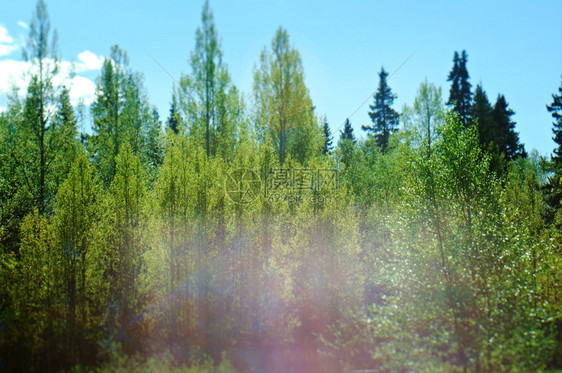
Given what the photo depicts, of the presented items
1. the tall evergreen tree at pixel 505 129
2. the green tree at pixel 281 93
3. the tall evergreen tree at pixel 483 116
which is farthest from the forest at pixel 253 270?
the tall evergreen tree at pixel 505 129

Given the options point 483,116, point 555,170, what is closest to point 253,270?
point 555,170

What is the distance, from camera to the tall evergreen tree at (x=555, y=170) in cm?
3036

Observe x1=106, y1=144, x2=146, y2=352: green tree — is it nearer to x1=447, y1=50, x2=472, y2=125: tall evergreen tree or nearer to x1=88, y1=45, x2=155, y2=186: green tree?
x1=88, y1=45, x2=155, y2=186: green tree

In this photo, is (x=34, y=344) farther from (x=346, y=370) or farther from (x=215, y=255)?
(x=346, y=370)

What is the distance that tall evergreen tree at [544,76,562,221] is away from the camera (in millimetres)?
30359

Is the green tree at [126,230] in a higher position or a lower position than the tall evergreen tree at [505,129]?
lower

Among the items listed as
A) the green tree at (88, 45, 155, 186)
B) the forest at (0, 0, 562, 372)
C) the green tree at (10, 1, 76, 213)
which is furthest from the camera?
the green tree at (88, 45, 155, 186)

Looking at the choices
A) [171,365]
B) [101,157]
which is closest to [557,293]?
[171,365]

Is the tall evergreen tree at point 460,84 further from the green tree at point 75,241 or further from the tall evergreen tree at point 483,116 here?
the green tree at point 75,241

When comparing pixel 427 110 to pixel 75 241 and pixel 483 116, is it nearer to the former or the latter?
pixel 483 116

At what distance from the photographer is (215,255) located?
704 inches

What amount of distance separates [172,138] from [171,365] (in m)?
17.5

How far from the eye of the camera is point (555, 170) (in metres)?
30.6

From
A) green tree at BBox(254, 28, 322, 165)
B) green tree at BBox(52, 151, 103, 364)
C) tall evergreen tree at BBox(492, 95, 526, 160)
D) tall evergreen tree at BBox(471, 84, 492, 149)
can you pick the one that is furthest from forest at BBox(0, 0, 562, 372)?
tall evergreen tree at BBox(492, 95, 526, 160)
